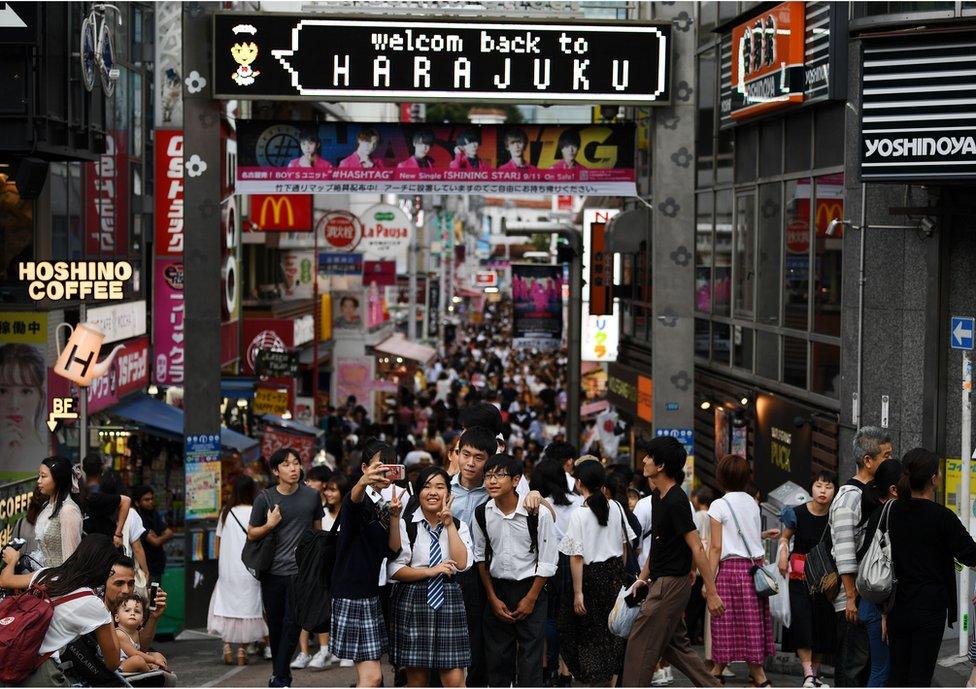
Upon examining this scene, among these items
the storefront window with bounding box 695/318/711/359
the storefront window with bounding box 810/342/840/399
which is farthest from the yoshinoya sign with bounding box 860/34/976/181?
the storefront window with bounding box 695/318/711/359

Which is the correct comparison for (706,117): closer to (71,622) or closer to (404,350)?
(404,350)

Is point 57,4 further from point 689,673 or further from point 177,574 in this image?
point 689,673

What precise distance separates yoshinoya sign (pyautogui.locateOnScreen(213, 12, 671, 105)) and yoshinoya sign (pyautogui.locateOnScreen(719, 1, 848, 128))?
2.80 m

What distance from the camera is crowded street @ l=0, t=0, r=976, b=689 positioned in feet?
29.3

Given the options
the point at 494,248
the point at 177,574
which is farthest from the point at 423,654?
the point at 494,248

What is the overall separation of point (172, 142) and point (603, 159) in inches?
303

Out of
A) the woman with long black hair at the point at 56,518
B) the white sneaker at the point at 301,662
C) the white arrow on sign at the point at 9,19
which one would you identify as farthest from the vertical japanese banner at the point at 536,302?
the woman with long black hair at the point at 56,518

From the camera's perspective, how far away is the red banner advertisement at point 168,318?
21844 mm

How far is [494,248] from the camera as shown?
12912 centimetres

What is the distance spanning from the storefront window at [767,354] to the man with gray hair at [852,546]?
961 cm

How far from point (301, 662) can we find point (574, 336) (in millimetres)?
13645

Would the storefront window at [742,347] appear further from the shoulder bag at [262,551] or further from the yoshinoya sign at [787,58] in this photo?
the shoulder bag at [262,551]

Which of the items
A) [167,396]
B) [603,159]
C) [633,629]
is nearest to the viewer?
[633,629]

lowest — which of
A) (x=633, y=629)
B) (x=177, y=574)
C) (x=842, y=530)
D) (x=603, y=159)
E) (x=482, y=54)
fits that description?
(x=177, y=574)
